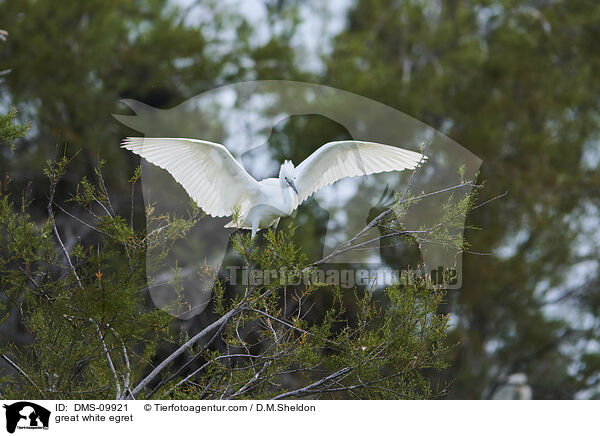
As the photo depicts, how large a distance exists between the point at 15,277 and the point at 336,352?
1.16 meters

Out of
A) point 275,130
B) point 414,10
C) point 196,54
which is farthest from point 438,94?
point 275,130

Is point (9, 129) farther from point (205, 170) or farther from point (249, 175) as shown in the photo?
point (249, 175)

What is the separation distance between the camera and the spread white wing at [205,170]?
2.54m

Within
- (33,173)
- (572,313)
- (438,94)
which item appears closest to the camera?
(33,173)

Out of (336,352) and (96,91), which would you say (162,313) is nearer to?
(336,352)

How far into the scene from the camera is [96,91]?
540cm

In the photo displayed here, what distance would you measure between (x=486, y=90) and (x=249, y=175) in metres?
5.69

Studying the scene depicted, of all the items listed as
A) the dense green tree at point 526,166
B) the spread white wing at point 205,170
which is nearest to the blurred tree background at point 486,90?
the dense green tree at point 526,166

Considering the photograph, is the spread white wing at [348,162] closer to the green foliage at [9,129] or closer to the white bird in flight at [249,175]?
the white bird in flight at [249,175]

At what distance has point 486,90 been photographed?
25.1 ft
